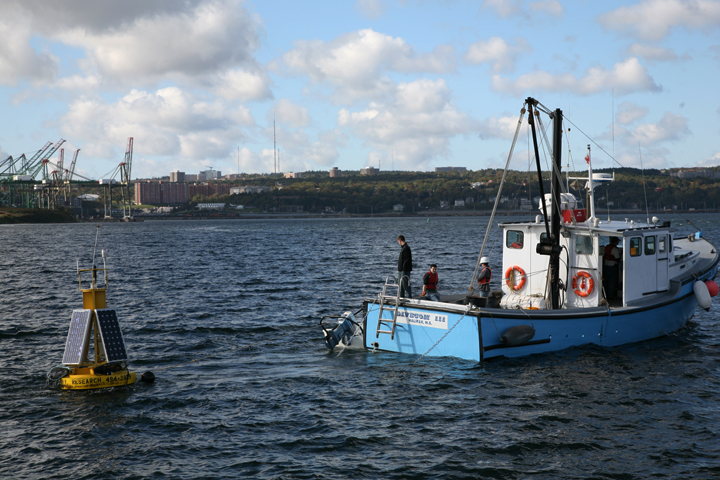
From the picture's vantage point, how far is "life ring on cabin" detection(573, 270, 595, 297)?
17266 millimetres

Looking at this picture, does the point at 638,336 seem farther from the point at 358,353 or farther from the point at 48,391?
the point at 48,391

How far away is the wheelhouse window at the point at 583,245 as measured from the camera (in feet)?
57.3

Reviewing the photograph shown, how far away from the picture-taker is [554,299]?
55.1ft

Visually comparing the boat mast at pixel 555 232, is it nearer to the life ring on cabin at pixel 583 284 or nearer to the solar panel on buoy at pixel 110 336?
the life ring on cabin at pixel 583 284

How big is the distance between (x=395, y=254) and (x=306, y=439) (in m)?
46.6

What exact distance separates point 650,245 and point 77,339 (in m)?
16.5

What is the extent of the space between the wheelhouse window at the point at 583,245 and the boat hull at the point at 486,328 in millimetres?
1853

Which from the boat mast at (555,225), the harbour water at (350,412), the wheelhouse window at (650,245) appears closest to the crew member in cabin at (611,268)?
the wheelhouse window at (650,245)

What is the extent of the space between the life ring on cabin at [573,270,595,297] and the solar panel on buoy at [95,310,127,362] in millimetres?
12581

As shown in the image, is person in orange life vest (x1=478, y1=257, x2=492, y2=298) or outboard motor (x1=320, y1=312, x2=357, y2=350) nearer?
outboard motor (x1=320, y1=312, x2=357, y2=350)

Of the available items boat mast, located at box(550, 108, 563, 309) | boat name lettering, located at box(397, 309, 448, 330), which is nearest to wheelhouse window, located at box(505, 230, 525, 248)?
boat mast, located at box(550, 108, 563, 309)

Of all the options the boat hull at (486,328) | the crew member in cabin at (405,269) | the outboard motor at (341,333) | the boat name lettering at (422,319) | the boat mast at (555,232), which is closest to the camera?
the boat hull at (486,328)

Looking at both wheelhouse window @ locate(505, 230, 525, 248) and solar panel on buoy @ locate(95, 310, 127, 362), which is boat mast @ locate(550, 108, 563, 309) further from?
solar panel on buoy @ locate(95, 310, 127, 362)

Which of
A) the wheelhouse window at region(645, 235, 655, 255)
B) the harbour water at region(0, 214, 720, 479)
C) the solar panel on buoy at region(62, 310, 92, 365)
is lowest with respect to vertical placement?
the harbour water at region(0, 214, 720, 479)
